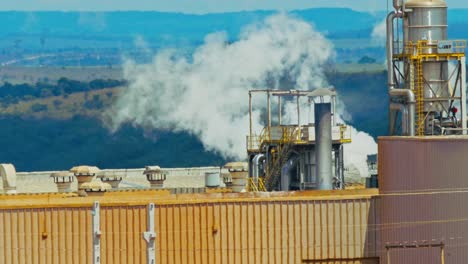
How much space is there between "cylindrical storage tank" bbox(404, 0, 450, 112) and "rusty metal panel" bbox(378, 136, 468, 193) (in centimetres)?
445

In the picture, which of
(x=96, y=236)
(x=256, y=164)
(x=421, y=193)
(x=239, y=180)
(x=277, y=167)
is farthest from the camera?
(x=239, y=180)

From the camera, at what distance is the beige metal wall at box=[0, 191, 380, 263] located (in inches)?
2451

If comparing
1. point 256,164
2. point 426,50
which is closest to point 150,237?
point 426,50

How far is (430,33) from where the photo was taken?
67.7 m

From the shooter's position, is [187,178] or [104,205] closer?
[104,205]

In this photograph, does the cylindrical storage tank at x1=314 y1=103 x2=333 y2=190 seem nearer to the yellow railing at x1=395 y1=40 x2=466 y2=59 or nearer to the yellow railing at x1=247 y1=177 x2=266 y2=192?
the yellow railing at x1=395 y1=40 x2=466 y2=59

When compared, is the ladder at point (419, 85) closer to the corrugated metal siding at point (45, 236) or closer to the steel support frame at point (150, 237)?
the steel support frame at point (150, 237)

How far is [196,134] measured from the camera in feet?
580

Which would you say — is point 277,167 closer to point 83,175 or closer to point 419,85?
point 83,175

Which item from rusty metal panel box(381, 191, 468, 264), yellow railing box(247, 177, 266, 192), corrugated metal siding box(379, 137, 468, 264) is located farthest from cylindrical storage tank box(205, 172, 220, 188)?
rusty metal panel box(381, 191, 468, 264)

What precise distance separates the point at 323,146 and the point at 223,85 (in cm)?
10472

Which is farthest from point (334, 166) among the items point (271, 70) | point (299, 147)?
point (271, 70)

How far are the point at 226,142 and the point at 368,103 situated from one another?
22.4m

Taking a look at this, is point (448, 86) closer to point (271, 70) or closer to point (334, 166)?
point (334, 166)
